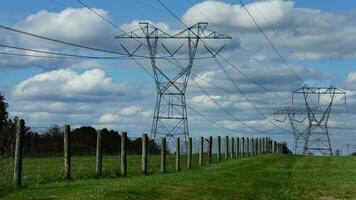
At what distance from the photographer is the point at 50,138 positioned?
4297 centimetres

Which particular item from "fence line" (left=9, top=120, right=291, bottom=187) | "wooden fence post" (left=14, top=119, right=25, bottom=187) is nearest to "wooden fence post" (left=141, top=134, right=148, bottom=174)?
"fence line" (left=9, top=120, right=291, bottom=187)

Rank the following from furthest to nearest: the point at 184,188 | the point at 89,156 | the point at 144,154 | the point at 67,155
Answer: the point at 89,156 < the point at 144,154 < the point at 67,155 < the point at 184,188

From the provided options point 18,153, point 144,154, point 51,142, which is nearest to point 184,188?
point 18,153

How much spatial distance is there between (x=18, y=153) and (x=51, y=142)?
990 inches

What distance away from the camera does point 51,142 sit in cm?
4434

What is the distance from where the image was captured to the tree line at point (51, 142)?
21.2m

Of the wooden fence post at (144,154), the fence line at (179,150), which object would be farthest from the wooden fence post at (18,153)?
the wooden fence post at (144,154)

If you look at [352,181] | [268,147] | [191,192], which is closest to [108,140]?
[268,147]

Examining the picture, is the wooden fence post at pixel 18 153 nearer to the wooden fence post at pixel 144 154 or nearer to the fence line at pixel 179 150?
the fence line at pixel 179 150

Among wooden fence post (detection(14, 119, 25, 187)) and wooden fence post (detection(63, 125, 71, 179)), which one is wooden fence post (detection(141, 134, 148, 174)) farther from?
wooden fence post (detection(14, 119, 25, 187))

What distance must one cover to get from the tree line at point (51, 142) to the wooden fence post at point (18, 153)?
55 centimetres

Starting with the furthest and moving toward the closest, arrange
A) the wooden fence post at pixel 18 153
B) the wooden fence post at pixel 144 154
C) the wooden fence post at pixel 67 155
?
the wooden fence post at pixel 144 154, the wooden fence post at pixel 67 155, the wooden fence post at pixel 18 153

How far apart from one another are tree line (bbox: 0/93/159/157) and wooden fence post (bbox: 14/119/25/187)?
554 mm

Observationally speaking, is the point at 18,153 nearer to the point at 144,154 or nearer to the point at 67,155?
the point at 67,155
